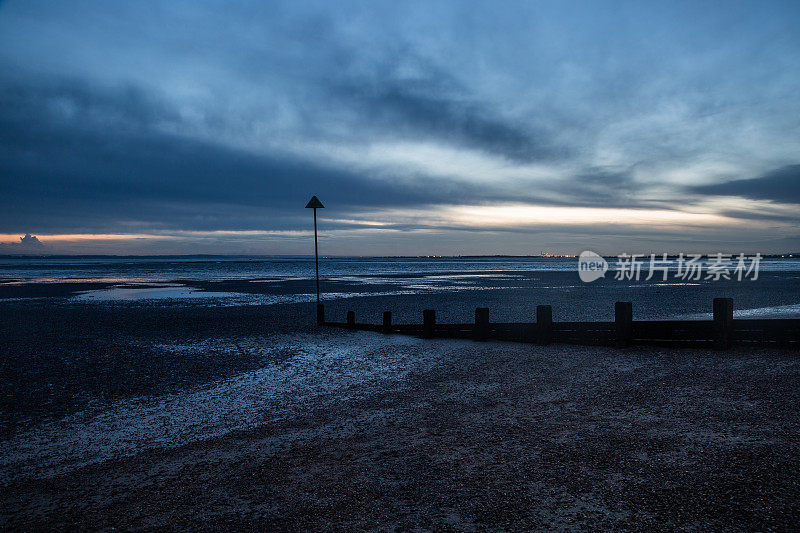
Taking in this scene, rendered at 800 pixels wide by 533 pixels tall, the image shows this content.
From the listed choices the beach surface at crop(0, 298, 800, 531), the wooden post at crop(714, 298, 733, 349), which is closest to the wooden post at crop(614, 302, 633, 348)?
the beach surface at crop(0, 298, 800, 531)

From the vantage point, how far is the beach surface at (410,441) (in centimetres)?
500

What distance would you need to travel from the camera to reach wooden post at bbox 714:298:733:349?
12.8 m

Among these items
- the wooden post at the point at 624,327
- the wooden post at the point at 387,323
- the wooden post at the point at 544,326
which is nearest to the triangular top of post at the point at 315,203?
the wooden post at the point at 387,323

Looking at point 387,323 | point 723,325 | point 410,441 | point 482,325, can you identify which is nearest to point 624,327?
point 723,325

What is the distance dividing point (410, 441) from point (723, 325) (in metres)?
10.4

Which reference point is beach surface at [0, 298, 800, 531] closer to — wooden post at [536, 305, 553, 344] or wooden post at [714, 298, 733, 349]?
wooden post at [714, 298, 733, 349]

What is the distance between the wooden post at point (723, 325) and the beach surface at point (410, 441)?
0.55m

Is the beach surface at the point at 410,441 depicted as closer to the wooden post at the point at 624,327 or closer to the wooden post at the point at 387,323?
the wooden post at the point at 624,327

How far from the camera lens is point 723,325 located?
12930 millimetres

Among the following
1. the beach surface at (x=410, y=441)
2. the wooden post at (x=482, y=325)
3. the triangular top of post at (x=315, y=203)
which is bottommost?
the beach surface at (x=410, y=441)

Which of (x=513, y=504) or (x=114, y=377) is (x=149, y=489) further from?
(x=114, y=377)

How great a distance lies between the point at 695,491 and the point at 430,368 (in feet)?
25.0

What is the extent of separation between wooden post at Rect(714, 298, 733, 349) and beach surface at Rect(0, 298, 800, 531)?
0.55 metres

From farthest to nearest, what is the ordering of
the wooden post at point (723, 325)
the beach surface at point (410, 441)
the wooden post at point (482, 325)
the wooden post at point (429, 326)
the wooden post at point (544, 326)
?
the wooden post at point (429, 326)
the wooden post at point (482, 325)
the wooden post at point (544, 326)
the wooden post at point (723, 325)
the beach surface at point (410, 441)
